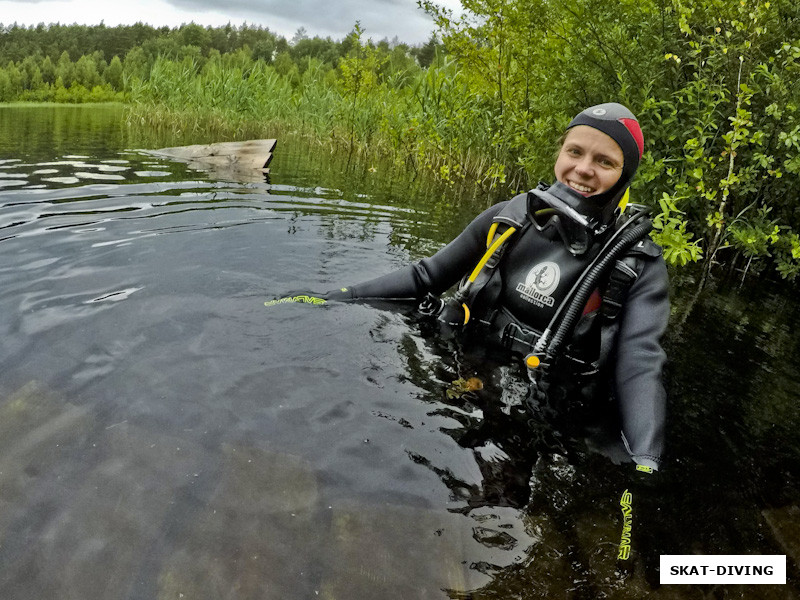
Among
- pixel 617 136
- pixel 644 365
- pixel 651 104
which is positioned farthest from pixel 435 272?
pixel 651 104

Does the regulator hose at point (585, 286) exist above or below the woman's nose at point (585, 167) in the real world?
below

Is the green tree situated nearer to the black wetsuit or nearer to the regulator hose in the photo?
the black wetsuit

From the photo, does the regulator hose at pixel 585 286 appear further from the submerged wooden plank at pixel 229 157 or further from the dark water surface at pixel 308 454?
the submerged wooden plank at pixel 229 157

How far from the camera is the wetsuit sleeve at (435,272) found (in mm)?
3578

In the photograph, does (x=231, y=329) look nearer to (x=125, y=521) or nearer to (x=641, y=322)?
(x=125, y=521)

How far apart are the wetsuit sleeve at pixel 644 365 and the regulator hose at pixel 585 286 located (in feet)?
0.55

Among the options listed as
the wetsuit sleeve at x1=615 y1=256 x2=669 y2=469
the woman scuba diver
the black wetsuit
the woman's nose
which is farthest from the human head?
the wetsuit sleeve at x1=615 y1=256 x2=669 y2=469

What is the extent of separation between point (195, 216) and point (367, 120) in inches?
285

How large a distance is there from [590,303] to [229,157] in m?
8.96

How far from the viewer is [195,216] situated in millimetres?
5891

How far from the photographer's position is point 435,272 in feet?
12.2

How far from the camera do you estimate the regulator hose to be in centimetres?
279

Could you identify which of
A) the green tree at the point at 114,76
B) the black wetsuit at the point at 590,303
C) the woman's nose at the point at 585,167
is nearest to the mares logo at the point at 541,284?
the black wetsuit at the point at 590,303

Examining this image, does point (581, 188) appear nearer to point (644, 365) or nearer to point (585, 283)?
point (585, 283)
